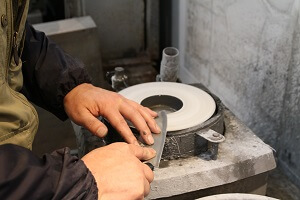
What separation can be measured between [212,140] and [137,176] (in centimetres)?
45


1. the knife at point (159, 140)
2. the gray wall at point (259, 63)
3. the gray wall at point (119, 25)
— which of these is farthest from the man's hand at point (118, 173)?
the gray wall at point (119, 25)

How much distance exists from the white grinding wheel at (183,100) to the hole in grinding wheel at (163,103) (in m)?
0.02

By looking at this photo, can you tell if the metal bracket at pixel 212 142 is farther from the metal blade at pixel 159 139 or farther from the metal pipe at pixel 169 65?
the metal pipe at pixel 169 65

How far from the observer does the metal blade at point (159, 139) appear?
140 cm

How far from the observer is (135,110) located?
1535 mm

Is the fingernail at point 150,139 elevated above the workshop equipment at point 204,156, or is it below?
above

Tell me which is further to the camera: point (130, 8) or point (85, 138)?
point (130, 8)

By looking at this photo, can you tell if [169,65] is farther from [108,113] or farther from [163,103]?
[108,113]

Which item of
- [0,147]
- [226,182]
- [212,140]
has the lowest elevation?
[226,182]

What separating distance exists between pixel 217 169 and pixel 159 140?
0.26 meters

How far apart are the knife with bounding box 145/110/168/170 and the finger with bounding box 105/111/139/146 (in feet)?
0.25

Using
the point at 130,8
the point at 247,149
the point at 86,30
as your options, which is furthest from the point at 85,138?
the point at 130,8

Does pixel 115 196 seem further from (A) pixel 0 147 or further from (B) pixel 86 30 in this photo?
(B) pixel 86 30

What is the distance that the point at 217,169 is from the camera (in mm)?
1540
